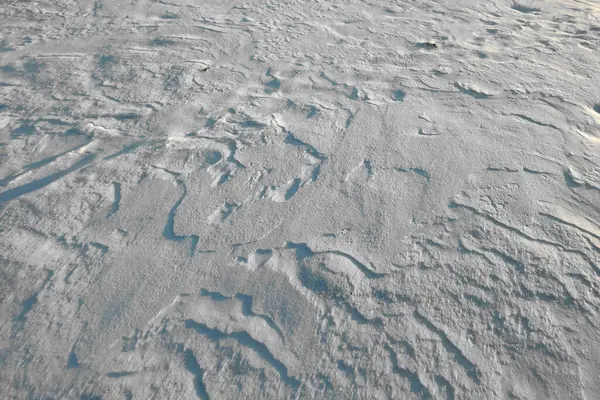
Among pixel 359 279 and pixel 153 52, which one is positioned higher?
pixel 153 52

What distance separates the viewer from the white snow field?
131cm

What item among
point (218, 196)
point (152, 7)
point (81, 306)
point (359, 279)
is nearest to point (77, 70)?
point (152, 7)

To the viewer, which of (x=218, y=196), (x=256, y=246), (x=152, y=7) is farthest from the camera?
(x=152, y=7)

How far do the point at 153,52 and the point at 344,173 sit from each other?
61.0 inches

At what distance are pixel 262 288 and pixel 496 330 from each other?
2.46 feet

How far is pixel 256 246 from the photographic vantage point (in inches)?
63.1

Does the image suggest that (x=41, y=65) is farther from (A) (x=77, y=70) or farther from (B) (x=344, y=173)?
(B) (x=344, y=173)

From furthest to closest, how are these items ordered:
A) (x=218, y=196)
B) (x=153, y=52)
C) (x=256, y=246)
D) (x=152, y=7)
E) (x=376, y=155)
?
(x=152, y=7) < (x=153, y=52) < (x=376, y=155) < (x=218, y=196) < (x=256, y=246)

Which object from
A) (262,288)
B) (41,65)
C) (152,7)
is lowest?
(262,288)

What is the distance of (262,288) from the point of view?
1.47 meters

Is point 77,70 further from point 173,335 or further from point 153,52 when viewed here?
point 173,335

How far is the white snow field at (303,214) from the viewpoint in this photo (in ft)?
4.29

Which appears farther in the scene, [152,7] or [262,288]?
[152,7]

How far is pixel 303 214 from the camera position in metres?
1.70
